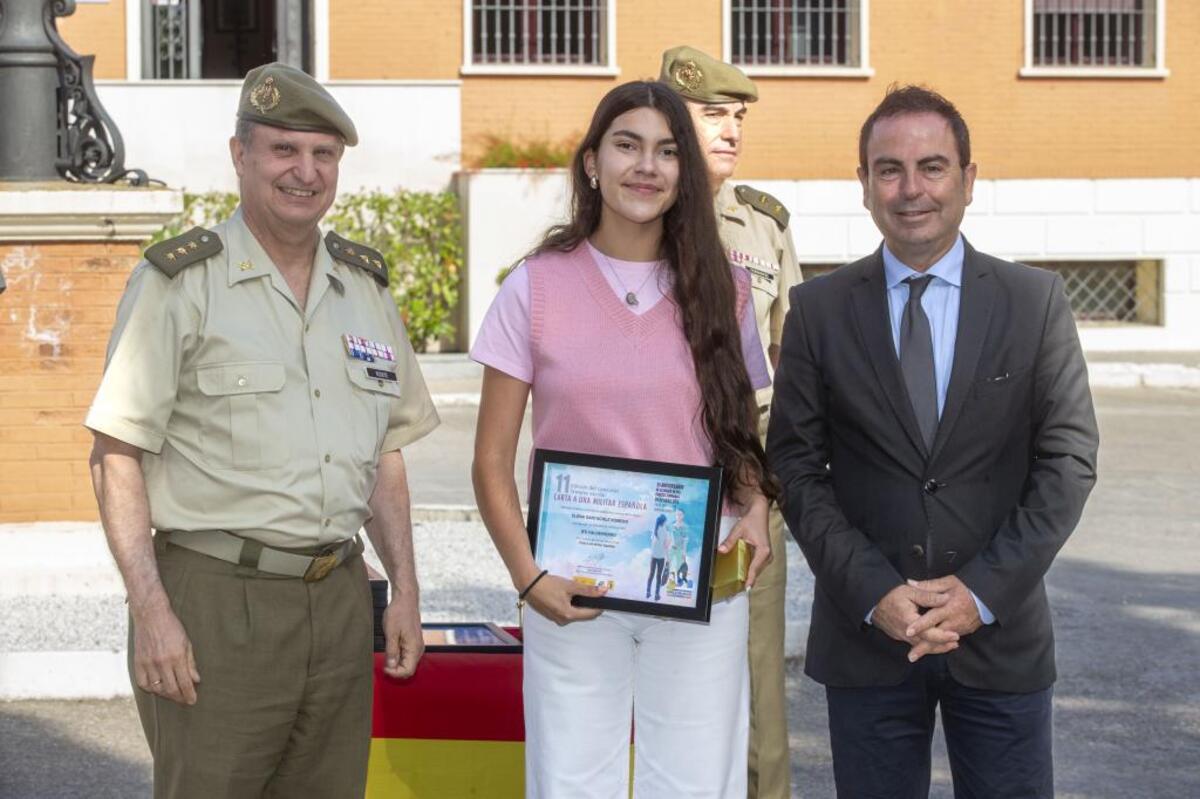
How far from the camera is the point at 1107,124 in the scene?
22.8m

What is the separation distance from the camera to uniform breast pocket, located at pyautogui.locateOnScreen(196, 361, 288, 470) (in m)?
3.79

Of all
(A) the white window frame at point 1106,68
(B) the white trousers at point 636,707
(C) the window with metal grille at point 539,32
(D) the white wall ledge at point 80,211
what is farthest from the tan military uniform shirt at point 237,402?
(A) the white window frame at point 1106,68

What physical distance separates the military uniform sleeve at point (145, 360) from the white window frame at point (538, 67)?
18137 millimetres

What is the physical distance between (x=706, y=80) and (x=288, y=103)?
1591mm

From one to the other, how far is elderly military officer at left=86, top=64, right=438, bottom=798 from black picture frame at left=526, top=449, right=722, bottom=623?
0.43 metres

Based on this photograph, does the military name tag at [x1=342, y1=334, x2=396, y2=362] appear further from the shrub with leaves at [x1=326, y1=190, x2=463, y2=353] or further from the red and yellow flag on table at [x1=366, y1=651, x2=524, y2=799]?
the shrub with leaves at [x1=326, y1=190, x2=463, y2=353]

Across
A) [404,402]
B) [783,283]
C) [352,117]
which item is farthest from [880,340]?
[352,117]

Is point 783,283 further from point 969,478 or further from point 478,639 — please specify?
point 969,478

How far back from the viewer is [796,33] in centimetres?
2264

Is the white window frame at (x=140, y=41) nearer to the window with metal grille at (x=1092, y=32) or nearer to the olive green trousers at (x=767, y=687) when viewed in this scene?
the window with metal grille at (x=1092, y=32)

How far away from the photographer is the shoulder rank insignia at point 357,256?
415 cm

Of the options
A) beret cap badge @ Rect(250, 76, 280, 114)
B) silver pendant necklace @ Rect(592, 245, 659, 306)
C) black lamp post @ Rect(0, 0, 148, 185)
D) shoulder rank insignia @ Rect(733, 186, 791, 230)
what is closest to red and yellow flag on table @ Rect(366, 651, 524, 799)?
silver pendant necklace @ Rect(592, 245, 659, 306)

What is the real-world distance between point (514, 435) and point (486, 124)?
1803cm

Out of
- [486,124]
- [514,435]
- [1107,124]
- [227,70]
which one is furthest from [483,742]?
[227,70]
